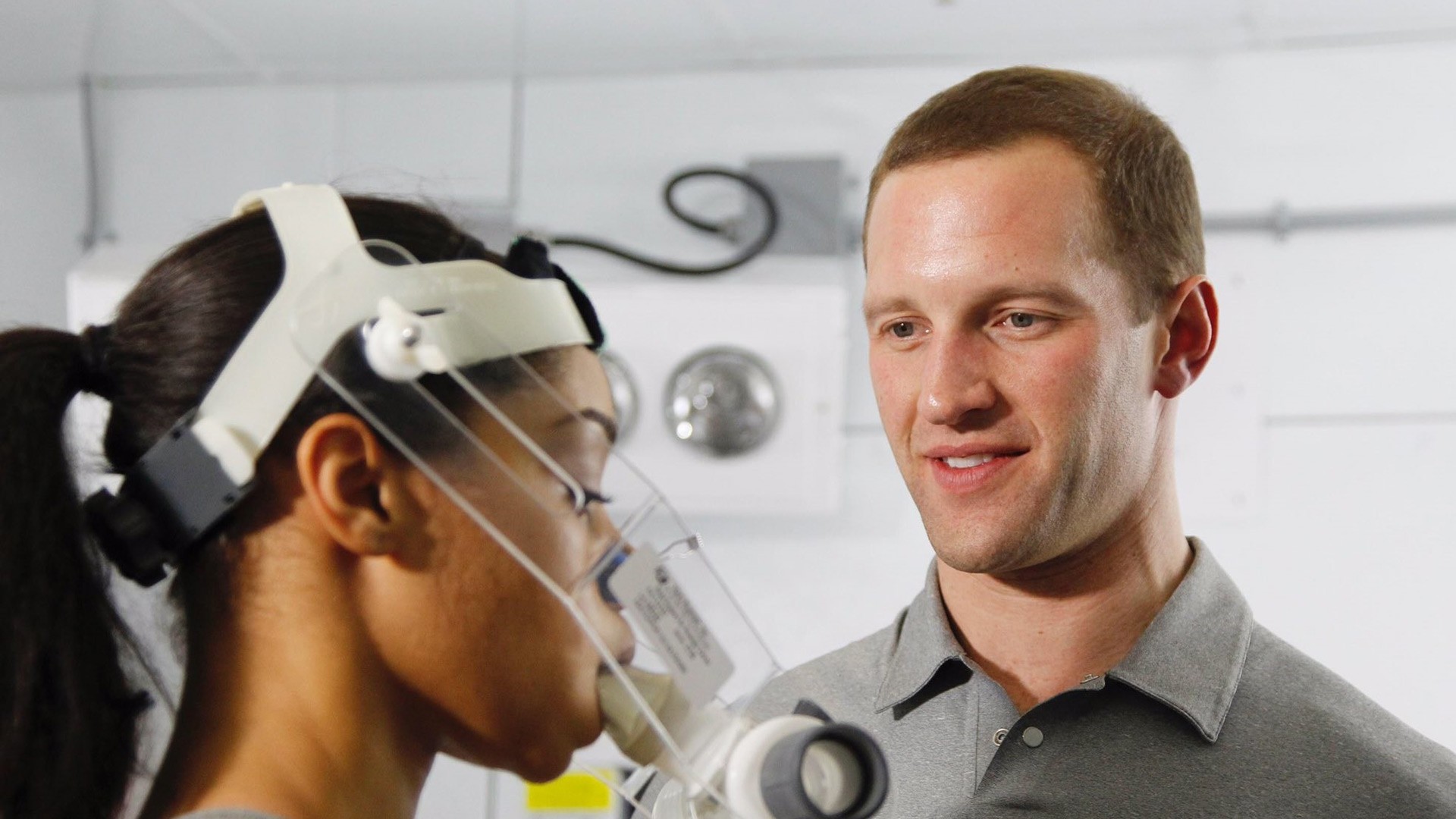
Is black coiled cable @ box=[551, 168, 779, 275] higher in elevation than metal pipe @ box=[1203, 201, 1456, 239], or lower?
lower

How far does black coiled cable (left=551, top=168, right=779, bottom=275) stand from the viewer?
8.63 ft

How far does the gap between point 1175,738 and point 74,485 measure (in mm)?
887

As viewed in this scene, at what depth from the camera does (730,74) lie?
9.13ft

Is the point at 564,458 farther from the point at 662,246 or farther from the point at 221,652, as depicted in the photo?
the point at 662,246

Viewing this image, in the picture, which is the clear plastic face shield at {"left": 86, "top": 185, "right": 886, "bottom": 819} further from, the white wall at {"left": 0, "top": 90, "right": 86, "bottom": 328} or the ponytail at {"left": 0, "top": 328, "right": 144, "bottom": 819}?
the white wall at {"left": 0, "top": 90, "right": 86, "bottom": 328}

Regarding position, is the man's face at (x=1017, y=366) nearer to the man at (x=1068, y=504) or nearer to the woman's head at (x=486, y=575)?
the man at (x=1068, y=504)

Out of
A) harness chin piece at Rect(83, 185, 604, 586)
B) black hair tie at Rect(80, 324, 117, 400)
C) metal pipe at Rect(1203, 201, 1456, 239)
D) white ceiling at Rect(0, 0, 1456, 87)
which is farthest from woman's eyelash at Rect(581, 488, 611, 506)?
metal pipe at Rect(1203, 201, 1456, 239)

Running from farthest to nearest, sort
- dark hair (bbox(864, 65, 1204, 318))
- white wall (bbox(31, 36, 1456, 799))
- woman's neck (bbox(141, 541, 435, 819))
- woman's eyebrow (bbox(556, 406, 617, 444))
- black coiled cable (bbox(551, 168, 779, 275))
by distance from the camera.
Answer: black coiled cable (bbox(551, 168, 779, 275))
white wall (bbox(31, 36, 1456, 799))
dark hair (bbox(864, 65, 1204, 318))
woman's eyebrow (bbox(556, 406, 617, 444))
woman's neck (bbox(141, 541, 435, 819))

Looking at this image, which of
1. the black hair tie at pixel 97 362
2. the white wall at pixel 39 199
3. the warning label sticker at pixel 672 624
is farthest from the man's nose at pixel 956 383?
the white wall at pixel 39 199

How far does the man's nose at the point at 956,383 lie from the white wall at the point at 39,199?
2.18 m

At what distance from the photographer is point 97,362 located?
35.0 inches

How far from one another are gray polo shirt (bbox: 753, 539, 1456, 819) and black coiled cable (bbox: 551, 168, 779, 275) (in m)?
1.46

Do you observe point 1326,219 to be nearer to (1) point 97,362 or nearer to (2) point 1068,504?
(2) point 1068,504

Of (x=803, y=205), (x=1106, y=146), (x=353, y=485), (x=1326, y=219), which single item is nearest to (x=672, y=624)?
(x=353, y=485)
